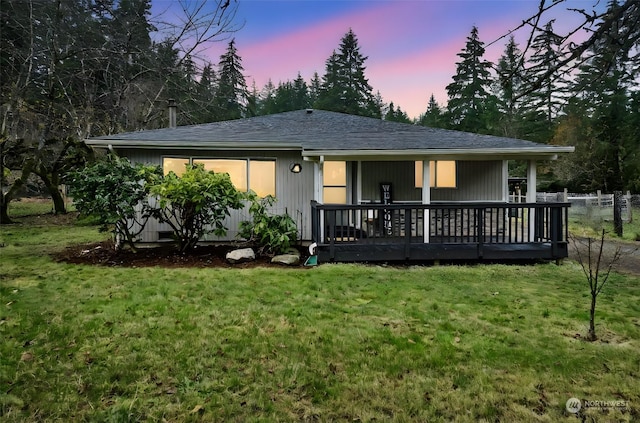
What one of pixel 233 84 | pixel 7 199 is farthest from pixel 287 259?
pixel 233 84

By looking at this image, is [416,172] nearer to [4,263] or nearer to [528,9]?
[528,9]

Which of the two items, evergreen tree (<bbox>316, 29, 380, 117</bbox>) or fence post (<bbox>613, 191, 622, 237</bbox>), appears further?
evergreen tree (<bbox>316, 29, 380, 117</bbox>)

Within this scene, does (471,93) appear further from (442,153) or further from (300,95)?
(442,153)

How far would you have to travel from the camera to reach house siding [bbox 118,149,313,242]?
27.0ft

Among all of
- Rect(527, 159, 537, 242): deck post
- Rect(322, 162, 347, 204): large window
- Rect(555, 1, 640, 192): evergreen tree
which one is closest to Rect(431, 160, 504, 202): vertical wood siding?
Rect(527, 159, 537, 242): deck post

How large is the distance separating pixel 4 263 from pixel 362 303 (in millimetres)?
6626

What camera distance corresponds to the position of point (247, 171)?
850 centimetres

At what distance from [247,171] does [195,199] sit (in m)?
2.08

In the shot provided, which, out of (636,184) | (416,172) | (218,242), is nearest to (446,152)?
(416,172)

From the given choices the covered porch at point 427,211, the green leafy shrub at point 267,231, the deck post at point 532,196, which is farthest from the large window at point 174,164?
the deck post at point 532,196

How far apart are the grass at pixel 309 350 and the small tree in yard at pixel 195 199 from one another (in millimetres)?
1709

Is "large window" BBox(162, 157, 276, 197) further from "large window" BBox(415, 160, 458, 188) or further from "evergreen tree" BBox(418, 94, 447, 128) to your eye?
"evergreen tree" BBox(418, 94, 447, 128)

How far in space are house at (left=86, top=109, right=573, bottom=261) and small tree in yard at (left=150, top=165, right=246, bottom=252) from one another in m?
1.12

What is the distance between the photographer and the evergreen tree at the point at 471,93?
29.5m
